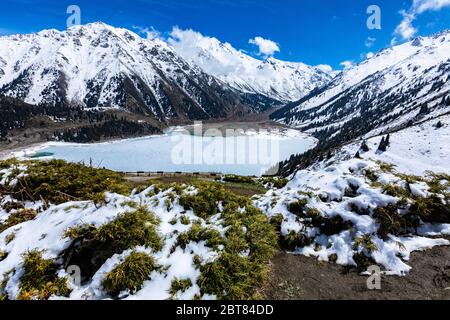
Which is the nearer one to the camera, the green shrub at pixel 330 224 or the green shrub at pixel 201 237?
the green shrub at pixel 201 237

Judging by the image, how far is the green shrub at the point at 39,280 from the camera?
26.7ft

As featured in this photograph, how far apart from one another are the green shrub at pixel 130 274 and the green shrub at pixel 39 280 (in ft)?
4.32

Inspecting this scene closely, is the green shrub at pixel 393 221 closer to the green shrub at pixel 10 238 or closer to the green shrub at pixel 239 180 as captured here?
the green shrub at pixel 10 238

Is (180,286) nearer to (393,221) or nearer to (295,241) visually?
(295,241)

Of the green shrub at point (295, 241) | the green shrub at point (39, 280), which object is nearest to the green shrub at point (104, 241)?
the green shrub at point (39, 280)

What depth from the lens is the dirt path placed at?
28.1ft

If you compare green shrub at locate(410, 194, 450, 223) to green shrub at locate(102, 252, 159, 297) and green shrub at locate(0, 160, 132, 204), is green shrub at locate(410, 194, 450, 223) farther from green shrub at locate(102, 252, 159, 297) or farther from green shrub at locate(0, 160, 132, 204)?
green shrub at locate(0, 160, 132, 204)

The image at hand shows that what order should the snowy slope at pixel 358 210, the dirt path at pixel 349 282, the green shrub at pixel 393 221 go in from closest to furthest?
the dirt path at pixel 349 282
the snowy slope at pixel 358 210
the green shrub at pixel 393 221

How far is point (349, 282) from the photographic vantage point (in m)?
9.21

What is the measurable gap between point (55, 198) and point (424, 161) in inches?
2794

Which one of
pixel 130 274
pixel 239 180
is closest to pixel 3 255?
pixel 130 274
